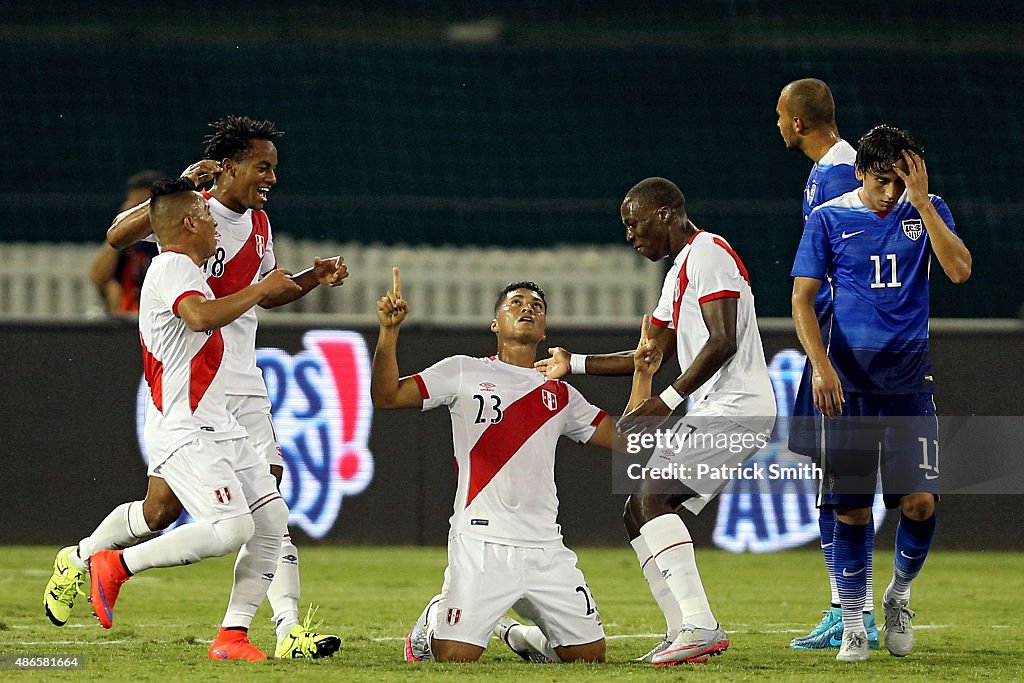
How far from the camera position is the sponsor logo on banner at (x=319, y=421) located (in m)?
9.50

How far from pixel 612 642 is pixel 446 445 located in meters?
3.70

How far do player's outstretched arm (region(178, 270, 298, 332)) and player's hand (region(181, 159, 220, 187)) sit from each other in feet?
2.01

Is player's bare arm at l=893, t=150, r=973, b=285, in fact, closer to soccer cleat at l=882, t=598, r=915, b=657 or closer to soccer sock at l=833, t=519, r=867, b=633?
soccer sock at l=833, t=519, r=867, b=633

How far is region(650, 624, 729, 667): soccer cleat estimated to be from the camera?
202 inches

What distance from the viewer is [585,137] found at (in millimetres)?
17375

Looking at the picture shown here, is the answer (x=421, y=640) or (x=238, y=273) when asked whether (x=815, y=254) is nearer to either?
(x=421, y=640)

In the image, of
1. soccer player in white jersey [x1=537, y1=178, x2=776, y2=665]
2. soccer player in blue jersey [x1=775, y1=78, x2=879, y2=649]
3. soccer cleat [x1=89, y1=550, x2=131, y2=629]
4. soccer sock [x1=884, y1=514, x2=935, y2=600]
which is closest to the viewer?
soccer cleat [x1=89, y1=550, x2=131, y2=629]

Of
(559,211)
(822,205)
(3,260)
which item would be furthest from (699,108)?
(822,205)

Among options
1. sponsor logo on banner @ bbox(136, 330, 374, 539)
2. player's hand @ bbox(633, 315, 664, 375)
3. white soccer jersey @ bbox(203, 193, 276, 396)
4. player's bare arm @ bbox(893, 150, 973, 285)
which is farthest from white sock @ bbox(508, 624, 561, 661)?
sponsor logo on banner @ bbox(136, 330, 374, 539)

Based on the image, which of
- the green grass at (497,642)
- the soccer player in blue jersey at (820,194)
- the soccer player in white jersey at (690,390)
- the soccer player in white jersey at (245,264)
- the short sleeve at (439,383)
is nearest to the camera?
the green grass at (497,642)

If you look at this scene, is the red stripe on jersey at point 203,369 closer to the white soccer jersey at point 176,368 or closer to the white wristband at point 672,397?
the white soccer jersey at point 176,368

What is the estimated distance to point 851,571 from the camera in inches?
221

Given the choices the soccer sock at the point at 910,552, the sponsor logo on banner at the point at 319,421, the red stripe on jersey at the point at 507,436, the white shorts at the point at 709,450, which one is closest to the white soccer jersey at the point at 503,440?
the red stripe on jersey at the point at 507,436

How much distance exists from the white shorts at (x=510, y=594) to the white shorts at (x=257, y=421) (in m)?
0.88
